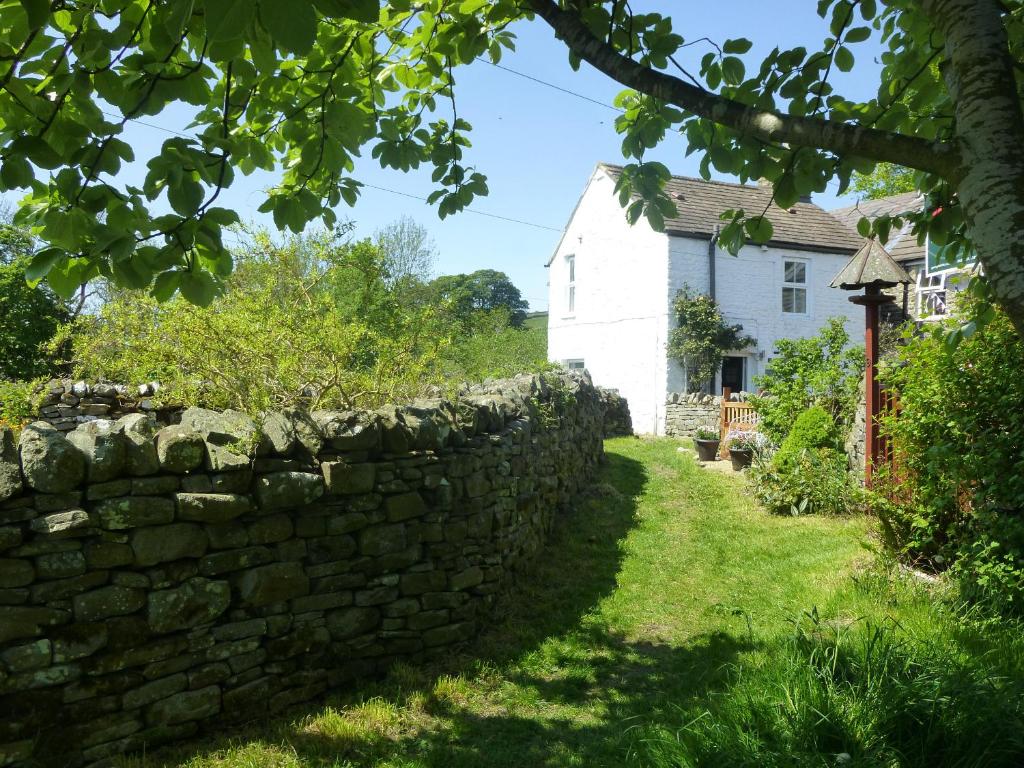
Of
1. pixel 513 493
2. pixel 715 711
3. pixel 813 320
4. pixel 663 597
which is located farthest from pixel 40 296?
pixel 813 320

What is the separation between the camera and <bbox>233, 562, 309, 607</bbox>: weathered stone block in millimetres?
4352

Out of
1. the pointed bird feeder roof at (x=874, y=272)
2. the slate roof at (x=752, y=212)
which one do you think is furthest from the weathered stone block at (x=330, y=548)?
the slate roof at (x=752, y=212)

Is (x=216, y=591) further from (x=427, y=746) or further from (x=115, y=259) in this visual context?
(x=115, y=259)

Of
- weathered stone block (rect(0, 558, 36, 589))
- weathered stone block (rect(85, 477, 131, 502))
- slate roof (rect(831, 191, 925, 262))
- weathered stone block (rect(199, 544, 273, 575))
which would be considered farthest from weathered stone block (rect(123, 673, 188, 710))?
slate roof (rect(831, 191, 925, 262))

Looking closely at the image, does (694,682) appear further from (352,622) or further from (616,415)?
(616,415)

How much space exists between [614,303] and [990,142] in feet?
61.4

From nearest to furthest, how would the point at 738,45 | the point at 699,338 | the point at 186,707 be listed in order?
the point at 738,45
the point at 186,707
the point at 699,338

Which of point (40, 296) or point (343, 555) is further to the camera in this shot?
point (40, 296)

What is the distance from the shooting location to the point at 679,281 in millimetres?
19000

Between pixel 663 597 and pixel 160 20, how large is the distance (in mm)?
5833

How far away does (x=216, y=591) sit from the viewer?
4.21 metres

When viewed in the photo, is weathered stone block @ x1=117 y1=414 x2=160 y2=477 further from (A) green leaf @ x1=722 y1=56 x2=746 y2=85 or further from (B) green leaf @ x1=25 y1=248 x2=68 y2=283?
(A) green leaf @ x1=722 y1=56 x2=746 y2=85

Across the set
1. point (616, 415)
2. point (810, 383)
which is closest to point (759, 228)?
point (810, 383)

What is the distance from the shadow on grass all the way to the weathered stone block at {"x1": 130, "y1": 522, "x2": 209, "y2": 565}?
106cm
